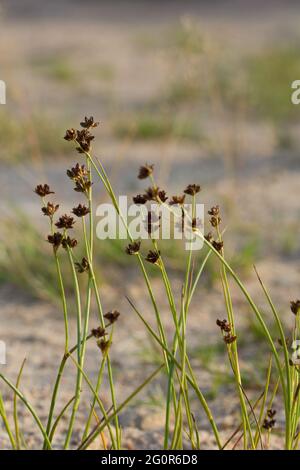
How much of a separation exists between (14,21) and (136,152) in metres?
6.36

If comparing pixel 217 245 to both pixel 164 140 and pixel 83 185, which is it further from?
pixel 164 140

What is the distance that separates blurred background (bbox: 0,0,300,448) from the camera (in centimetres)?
277

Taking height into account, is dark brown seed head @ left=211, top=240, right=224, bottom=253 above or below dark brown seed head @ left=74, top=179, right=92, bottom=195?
below

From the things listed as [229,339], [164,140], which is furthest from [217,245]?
[164,140]

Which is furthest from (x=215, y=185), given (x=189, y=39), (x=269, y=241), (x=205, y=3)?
(x=205, y=3)

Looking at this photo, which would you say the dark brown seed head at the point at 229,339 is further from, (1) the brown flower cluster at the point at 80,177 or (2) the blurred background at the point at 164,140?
(2) the blurred background at the point at 164,140

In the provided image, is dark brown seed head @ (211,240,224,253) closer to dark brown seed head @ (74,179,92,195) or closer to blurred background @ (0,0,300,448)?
dark brown seed head @ (74,179,92,195)

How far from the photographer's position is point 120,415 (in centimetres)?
201

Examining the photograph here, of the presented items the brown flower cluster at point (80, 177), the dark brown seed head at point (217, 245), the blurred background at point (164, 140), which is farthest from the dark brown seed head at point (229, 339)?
the blurred background at point (164, 140)

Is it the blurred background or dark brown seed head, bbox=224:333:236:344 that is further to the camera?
the blurred background

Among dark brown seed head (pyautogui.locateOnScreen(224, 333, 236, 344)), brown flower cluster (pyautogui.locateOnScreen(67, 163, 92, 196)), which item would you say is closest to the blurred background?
dark brown seed head (pyautogui.locateOnScreen(224, 333, 236, 344))

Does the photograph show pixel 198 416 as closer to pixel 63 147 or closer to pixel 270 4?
pixel 63 147

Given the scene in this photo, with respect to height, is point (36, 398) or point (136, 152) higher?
point (136, 152)

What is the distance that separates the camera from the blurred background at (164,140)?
9.09 feet
